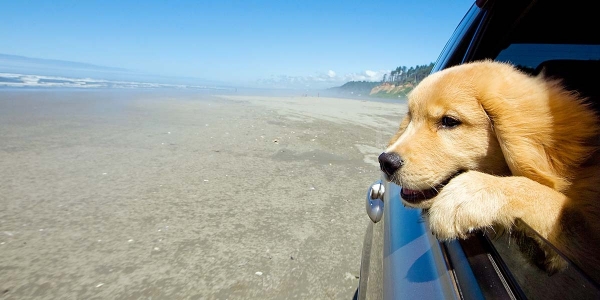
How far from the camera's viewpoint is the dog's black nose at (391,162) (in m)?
1.54

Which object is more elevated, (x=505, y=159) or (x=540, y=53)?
(x=540, y=53)

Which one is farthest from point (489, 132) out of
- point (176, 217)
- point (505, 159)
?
point (176, 217)

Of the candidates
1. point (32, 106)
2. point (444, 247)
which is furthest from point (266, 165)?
point (32, 106)

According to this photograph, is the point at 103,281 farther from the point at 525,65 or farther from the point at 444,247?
the point at 525,65

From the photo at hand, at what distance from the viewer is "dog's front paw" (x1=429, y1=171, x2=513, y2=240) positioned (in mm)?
1121

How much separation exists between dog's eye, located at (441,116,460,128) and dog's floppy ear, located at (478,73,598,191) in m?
0.18

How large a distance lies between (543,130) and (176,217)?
4.03m

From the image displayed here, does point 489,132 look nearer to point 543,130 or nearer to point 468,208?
point 543,130

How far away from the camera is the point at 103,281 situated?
2.86m

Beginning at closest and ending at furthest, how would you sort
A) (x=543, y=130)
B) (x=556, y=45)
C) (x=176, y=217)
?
(x=543, y=130) → (x=556, y=45) → (x=176, y=217)

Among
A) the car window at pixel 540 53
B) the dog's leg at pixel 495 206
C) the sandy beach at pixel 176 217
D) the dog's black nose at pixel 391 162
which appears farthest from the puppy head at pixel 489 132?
the sandy beach at pixel 176 217

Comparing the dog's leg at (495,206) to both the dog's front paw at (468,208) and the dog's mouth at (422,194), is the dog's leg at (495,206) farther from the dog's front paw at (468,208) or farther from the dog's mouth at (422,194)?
the dog's mouth at (422,194)

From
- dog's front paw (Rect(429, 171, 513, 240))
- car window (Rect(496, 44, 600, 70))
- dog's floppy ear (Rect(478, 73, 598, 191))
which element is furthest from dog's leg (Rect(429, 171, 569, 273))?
car window (Rect(496, 44, 600, 70))

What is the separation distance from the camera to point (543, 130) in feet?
4.21
